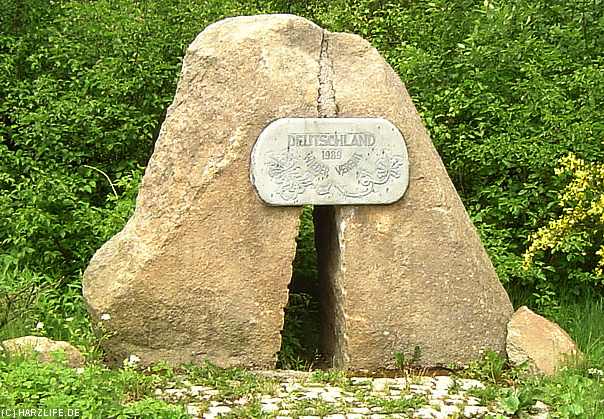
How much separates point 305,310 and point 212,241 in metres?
1.57

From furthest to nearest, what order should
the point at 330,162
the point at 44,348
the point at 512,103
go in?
the point at 512,103 → the point at 330,162 → the point at 44,348

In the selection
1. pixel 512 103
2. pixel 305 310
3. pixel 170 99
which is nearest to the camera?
pixel 305 310

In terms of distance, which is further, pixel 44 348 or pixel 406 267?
pixel 406 267

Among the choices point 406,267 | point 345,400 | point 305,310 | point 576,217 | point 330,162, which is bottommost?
point 345,400

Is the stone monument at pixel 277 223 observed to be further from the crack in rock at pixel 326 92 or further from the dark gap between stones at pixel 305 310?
the dark gap between stones at pixel 305 310

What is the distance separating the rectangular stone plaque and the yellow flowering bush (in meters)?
1.39

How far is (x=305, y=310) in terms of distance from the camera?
6.83m

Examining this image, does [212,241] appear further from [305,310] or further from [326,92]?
[305,310]

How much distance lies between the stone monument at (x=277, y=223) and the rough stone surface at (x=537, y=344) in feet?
0.41

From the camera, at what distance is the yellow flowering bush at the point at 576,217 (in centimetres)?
643

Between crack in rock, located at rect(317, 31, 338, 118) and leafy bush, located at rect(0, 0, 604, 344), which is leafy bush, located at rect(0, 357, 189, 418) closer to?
leafy bush, located at rect(0, 0, 604, 344)

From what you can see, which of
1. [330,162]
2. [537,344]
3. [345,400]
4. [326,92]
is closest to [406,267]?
[330,162]

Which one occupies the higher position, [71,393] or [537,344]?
[537,344]

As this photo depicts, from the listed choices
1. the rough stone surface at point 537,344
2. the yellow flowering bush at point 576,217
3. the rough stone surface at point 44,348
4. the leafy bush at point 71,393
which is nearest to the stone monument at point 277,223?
the rough stone surface at point 537,344
